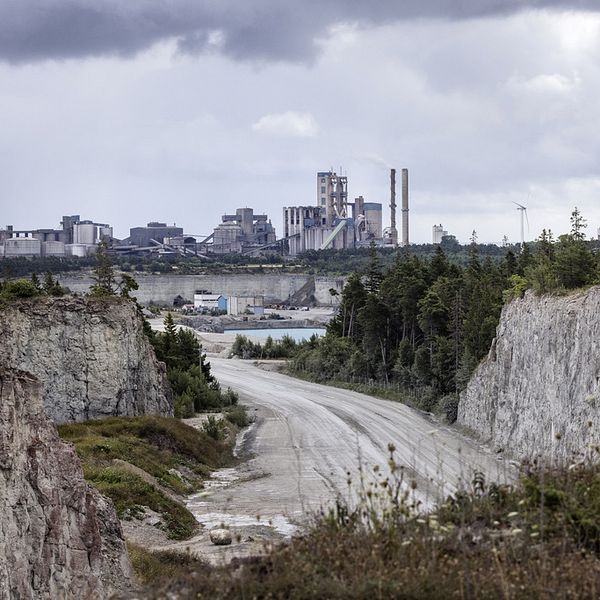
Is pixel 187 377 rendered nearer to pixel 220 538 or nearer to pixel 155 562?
pixel 220 538

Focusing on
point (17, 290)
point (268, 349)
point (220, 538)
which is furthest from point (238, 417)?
point (268, 349)

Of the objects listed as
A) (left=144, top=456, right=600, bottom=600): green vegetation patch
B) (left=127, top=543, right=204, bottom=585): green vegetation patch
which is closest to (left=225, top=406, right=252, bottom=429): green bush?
(left=127, top=543, right=204, bottom=585): green vegetation patch

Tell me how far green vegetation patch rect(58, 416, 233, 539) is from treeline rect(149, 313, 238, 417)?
11693mm

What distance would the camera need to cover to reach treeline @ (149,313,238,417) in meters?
68.0

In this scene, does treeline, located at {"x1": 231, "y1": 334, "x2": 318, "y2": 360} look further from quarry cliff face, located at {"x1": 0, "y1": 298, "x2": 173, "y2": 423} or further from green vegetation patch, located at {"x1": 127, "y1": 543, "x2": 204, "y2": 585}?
green vegetation patch, located at {"x1": 127, "y1": 543, "x2": 204, "y2": 585}

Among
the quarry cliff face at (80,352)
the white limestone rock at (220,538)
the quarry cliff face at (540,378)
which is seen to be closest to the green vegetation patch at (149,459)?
the quarry cliff face at (80,352)

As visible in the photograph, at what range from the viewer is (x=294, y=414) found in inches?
2623

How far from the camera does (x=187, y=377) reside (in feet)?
233

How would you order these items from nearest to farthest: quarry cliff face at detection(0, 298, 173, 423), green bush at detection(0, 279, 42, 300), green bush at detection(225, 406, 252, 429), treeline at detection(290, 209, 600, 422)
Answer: green bush at detection(0, 279, 42, 300) < quarry cliff face at detection(0, 298, 173, 423) < treeline at detection(290, 209, 600, 422) < green bush at detection(225, 406, 252, 429)

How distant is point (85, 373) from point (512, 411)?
19257 millimetres

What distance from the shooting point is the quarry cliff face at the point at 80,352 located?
150 ft

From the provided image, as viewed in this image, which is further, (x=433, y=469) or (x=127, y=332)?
(x=127, y=332)

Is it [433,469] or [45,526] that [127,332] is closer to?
[433,469]

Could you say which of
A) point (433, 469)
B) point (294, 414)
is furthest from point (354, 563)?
point (294, 414)
